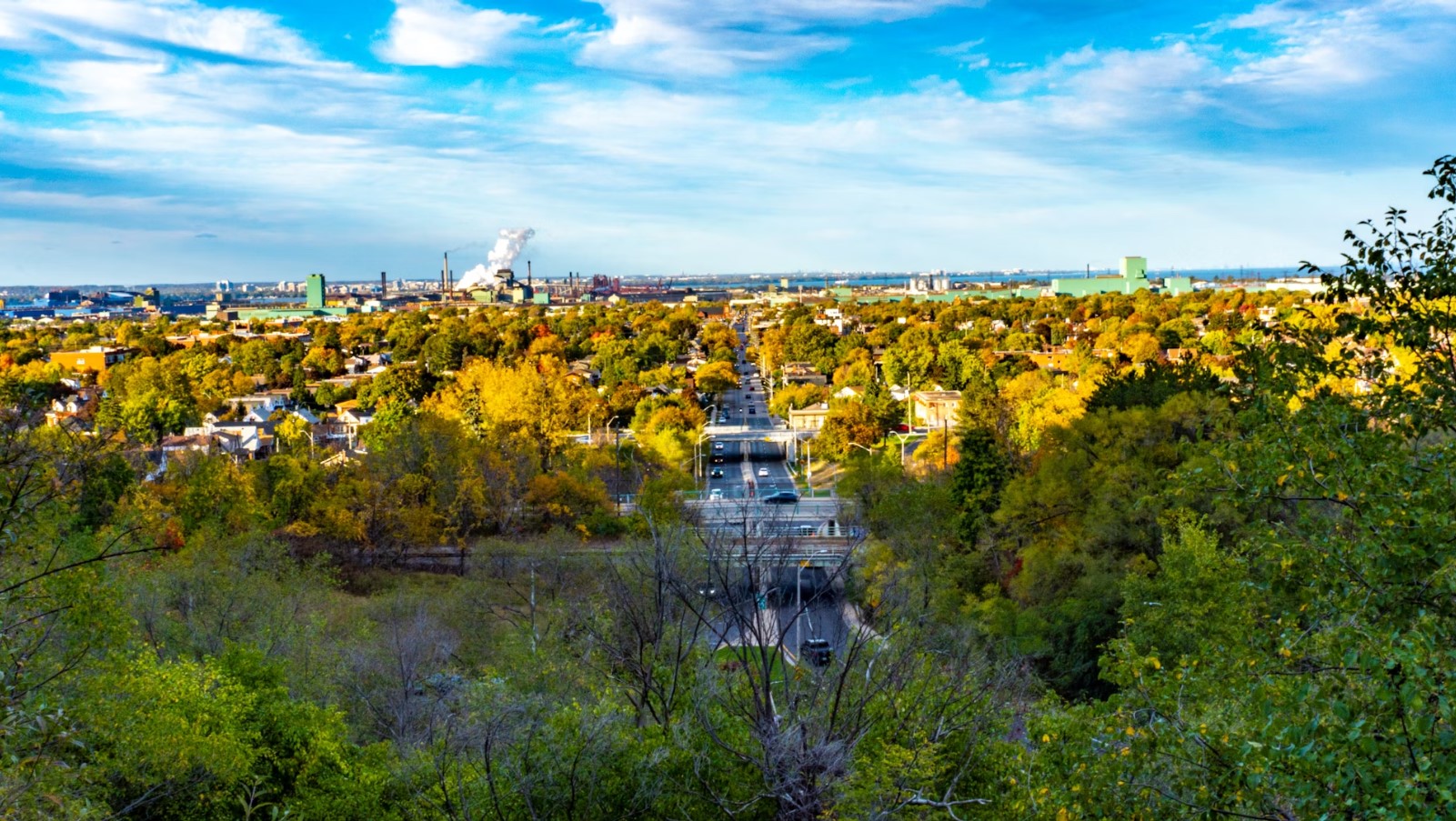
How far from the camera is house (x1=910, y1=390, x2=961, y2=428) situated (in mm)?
44469

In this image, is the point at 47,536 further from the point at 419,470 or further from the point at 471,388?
the point at 471,388

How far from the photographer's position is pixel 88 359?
64.8m

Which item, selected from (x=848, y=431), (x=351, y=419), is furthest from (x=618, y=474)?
(x=351, y=419)

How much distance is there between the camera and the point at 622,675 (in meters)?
10.9

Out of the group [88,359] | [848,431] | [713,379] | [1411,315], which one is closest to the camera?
[1411,315]

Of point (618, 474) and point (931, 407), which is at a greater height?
point (931, 407)

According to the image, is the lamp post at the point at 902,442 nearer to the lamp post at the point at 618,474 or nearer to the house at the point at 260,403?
the lamp post at the point at 618,474

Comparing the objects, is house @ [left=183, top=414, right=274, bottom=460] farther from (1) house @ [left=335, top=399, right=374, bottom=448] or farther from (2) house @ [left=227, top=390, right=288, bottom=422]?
(1) house @ [left=335, top=399, right=374, bottom=448]

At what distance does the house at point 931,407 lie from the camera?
4447 cm

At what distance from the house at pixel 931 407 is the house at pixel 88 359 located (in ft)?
142

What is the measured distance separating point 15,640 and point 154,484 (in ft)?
76.8

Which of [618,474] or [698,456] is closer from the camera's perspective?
[618,474]

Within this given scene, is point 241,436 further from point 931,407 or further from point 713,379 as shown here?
point 931,407

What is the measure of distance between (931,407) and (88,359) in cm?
4785
